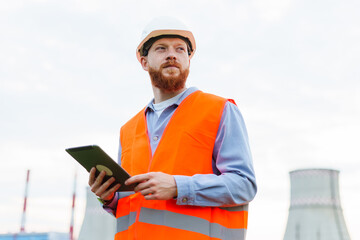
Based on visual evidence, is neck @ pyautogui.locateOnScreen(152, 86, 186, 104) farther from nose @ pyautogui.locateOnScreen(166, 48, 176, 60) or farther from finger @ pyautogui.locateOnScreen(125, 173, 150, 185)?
finger @ pyautogui.locateOnScreen(125, 173, 150, 185)

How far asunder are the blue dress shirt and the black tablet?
0.60 feet

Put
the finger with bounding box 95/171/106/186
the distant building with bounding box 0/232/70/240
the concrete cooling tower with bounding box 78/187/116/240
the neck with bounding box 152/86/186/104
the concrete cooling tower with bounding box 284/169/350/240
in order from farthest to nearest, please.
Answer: the distant building with bounding box 0/232/70/240 → the concrete cooling tower with bounding box 284/169/350/240 → the concrete cooling tower with bounding box 78/187/116/240 → the neck with bounding box 152/86/186/104 → the finger with bounding box 95/171/106/186

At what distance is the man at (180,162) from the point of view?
1552mm

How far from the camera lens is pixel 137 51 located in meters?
2.02

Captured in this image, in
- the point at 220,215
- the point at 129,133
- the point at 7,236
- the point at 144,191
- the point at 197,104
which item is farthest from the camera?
the point at 7,236

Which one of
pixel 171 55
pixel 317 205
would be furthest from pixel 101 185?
pixel 317 205

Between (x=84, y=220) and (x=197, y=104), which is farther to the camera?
(x=84, y=220)

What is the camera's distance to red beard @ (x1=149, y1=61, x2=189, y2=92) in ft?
5.93

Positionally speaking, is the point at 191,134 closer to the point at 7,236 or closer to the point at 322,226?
the point at 322,226

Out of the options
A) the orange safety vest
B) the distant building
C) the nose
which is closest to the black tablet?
the orange safety vest

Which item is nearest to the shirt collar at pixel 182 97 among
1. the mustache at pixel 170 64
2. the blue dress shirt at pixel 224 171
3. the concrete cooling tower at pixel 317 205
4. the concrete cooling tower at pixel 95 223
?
the blue dress shirt at pixel 224 171

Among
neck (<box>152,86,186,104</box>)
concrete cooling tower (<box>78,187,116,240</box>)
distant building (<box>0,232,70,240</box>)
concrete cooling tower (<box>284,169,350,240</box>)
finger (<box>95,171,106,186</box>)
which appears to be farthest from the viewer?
distant building (<box>0,232,70,240</box>)

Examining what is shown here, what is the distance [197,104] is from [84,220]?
10930 mm

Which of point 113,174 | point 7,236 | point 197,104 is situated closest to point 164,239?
point 113,174
